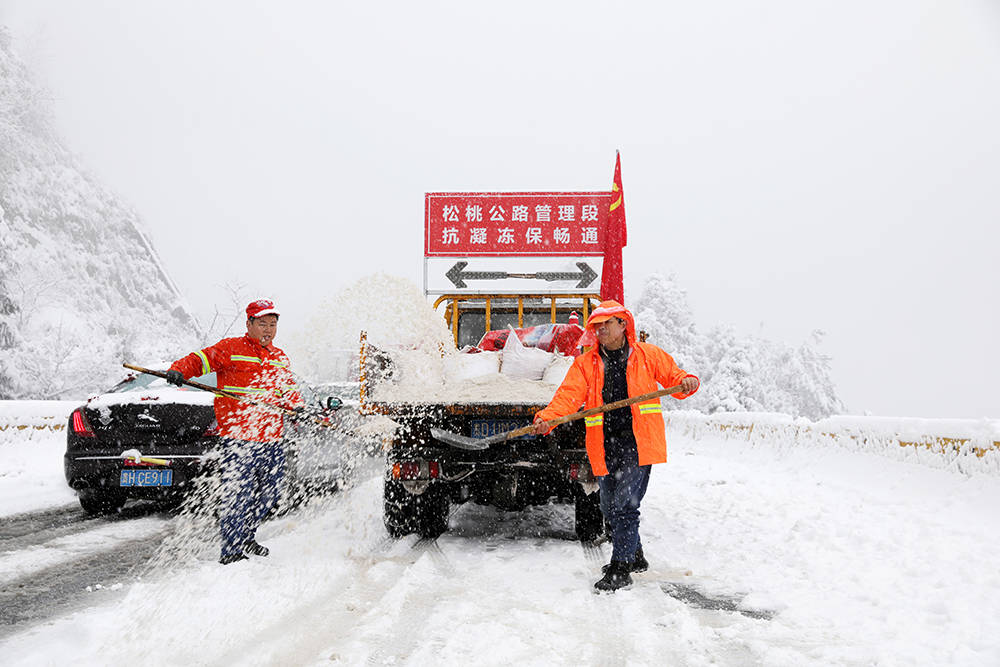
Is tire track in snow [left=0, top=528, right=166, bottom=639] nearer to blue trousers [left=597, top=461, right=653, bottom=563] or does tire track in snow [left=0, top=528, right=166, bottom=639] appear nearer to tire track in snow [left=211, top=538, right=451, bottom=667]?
tire track in snow [left=211, top=538, right=451, bottom=667]

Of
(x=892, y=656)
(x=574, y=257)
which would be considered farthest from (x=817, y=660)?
(x=574, y=257)

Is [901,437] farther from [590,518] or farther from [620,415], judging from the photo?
[620,415]

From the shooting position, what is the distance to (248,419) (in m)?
4.60

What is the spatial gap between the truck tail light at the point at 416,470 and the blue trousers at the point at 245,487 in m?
0.93

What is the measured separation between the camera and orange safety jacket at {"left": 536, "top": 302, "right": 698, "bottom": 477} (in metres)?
4.03

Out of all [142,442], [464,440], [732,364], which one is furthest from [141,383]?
[732,364]

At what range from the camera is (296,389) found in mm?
5086

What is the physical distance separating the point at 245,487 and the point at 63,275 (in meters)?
41.5

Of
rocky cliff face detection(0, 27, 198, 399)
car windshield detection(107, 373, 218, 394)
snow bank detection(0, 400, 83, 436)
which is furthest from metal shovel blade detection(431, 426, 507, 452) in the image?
rocky cliff face detection(0, 27, 198, 399)

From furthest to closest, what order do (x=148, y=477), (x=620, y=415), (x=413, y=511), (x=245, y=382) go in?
(x=148, y=477)
(x=413, y=511)
(x=245, y=382)
(x=620, y=415)

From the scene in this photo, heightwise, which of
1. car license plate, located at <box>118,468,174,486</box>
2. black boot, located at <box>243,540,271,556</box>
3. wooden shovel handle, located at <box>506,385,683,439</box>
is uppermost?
wooden shovel handle, located at <box>506,385,683,439</box>

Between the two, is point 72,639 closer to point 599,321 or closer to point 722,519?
point 599,321

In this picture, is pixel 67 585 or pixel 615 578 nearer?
pixel 67 585

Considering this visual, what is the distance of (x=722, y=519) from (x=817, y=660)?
3282 millimetres
